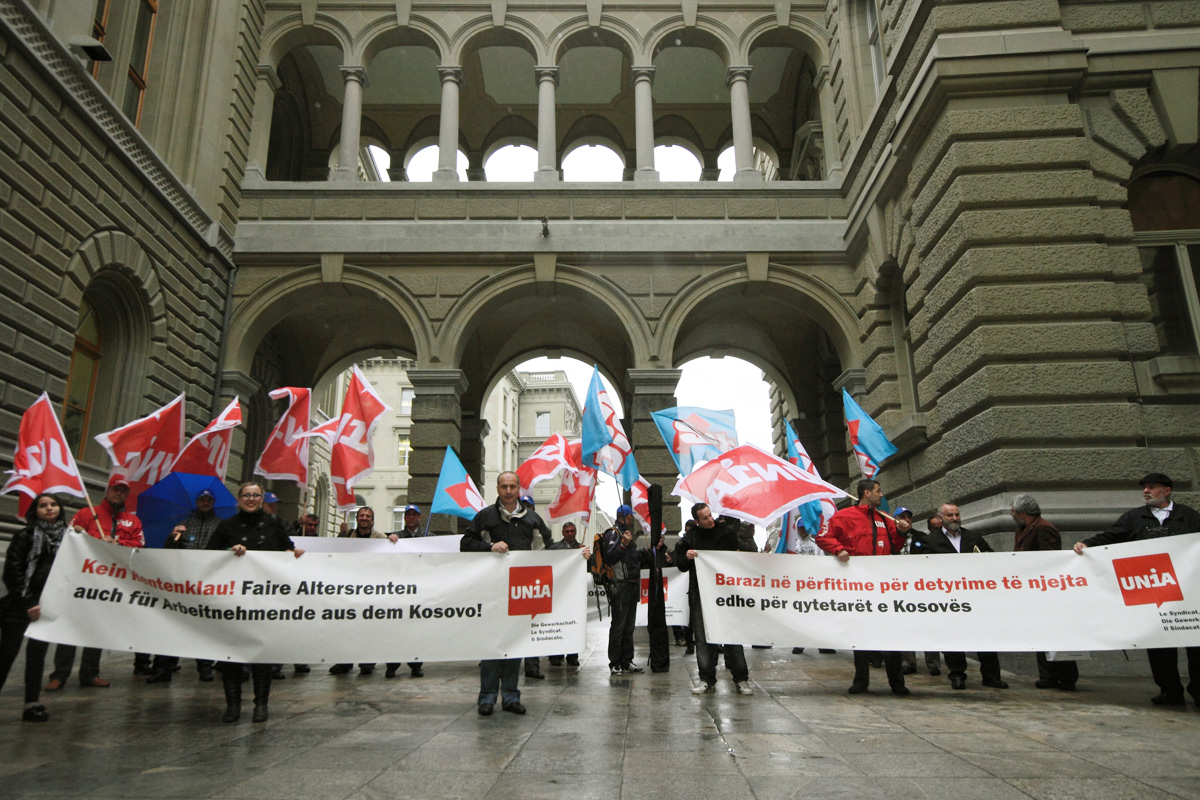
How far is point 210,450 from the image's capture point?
9.60 metres

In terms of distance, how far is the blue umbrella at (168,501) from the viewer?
9438 millimetres

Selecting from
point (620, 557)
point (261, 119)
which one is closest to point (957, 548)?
point (620, 557)

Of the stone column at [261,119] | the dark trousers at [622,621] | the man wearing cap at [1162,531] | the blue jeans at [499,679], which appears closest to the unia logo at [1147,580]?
the man wearing cap at [1162,531]

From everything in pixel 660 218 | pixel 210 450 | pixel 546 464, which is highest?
pixel 660 218

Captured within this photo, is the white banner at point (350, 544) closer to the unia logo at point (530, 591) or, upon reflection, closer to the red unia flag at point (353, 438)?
the red unia flag at point (353, 438)

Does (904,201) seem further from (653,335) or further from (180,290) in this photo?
(180,290)

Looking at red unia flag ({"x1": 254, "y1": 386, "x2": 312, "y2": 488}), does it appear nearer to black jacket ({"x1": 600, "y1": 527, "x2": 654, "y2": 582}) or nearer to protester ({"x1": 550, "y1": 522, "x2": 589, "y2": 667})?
protester ({"x1": 550, "y1": 522, "x2": 589, "y2": 667})

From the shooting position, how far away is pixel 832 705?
21.5 ft

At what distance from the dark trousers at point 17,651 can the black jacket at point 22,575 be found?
3.7 inches

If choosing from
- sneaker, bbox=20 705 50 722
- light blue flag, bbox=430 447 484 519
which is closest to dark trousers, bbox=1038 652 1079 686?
light blue flag, bbox=430 447 484 519

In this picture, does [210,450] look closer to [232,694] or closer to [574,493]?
[232,694]

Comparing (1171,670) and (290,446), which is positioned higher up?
(290,446)

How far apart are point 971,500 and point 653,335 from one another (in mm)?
7224

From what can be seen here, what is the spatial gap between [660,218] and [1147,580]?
449 inches
